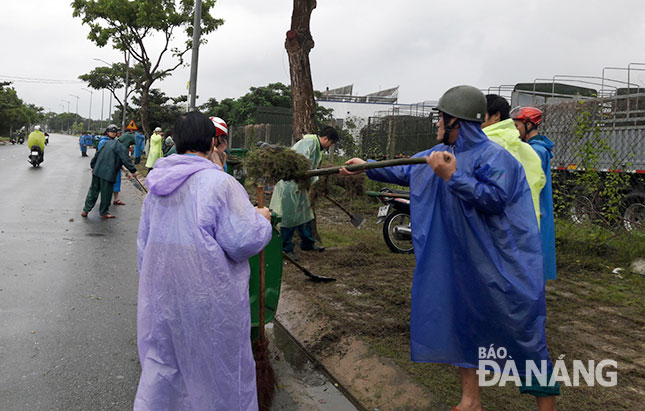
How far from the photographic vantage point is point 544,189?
4.52 m

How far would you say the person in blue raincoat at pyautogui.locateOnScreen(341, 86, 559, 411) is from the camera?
275 centimetres

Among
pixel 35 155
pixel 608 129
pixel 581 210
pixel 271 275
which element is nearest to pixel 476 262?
pixel 271 275

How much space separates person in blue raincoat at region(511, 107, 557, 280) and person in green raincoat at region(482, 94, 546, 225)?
0.27 meters

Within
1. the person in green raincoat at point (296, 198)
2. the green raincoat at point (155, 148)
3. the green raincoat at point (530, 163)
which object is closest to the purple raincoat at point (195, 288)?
the green raincoat at point (530, 163)

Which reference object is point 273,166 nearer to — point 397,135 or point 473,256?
point 473,256

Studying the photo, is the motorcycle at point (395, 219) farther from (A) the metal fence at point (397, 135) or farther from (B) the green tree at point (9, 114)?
(B) the green tree at point (9, 114)

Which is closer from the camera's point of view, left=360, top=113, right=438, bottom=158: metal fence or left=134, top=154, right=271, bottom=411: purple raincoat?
left=134, top=154, right=271, bottom=411: purple raincoat

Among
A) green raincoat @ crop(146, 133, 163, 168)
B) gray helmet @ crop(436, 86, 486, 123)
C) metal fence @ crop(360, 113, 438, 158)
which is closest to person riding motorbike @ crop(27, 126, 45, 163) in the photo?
green raincoat @ crop(146, 133, 163, 168)

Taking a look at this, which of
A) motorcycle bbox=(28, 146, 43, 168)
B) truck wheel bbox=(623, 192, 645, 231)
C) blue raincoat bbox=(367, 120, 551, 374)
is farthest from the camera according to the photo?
motorcycle bbox=(28, 146, 43, 168)

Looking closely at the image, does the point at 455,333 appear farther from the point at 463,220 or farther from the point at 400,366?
the point at 400,366

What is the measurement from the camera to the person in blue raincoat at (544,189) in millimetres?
4508

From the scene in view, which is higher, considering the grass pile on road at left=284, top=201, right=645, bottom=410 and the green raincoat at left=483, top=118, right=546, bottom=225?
the green raincoat at left=483, top=118, right=546, bottom=225

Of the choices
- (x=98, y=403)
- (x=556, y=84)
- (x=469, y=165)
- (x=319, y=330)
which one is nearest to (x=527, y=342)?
(x=469, y=165)

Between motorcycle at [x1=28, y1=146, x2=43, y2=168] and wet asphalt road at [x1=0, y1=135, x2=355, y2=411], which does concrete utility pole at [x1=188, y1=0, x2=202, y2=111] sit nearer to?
wet asphalt road at [x1=0, y1=135, x2=355, y2=411]
